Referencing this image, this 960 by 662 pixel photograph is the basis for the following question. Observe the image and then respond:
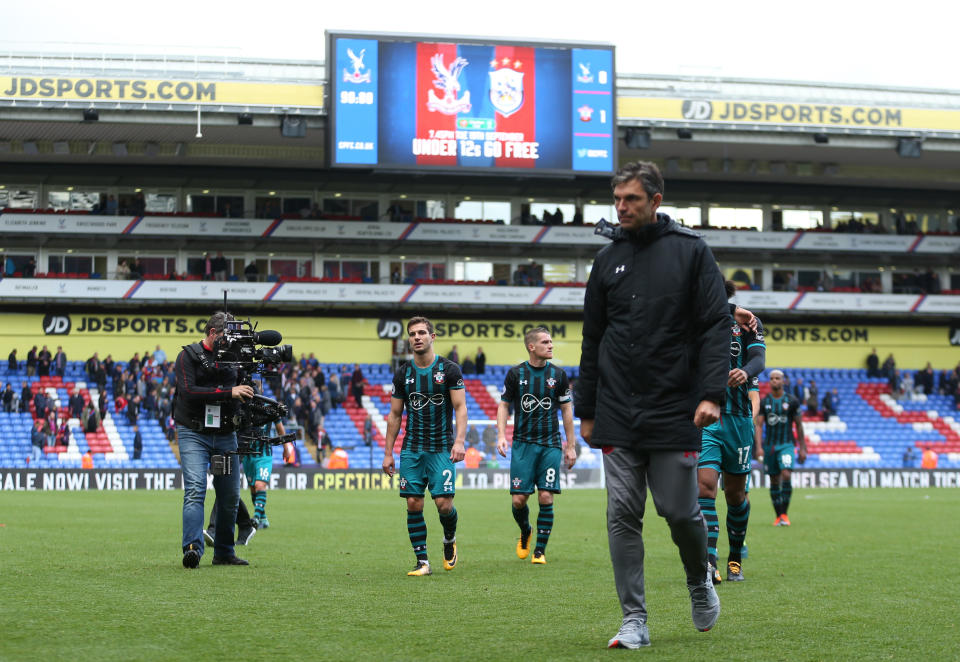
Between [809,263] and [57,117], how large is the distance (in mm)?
30777

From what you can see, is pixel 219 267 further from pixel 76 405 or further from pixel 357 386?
pixel 76 405

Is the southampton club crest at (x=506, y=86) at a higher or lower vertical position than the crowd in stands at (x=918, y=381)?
higher

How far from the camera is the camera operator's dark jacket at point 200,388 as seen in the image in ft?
36.3

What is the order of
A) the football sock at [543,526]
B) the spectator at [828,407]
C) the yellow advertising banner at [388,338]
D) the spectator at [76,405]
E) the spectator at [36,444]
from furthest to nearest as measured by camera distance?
the yellow advertising banner at [388,338]
the spectator at [828,407]
the spectator at [76,405]
the spectator at [36,444]
the football sock at [543,526]

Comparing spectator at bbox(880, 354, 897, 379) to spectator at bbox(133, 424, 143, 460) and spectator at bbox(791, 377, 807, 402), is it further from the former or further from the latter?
spectator at bbox(133, 424, 143, 460)

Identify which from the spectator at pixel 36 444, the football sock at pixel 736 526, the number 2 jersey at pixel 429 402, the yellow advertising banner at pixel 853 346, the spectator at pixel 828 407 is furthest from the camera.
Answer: the yellow advertising banner at pixel 853 346

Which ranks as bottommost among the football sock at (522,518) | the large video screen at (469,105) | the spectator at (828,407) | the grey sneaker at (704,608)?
the football sock at (522,518)

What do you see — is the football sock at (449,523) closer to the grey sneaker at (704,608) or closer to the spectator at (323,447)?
the grey sneaker at (704,608)

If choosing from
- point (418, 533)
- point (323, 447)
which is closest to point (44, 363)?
point (323, 447)

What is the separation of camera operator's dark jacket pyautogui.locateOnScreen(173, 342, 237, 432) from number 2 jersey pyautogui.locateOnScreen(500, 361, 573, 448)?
2966 mm

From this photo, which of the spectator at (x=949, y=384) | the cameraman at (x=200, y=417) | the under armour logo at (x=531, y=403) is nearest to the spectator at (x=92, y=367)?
the spectator at (x=949, y=384)

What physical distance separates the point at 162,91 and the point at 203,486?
113 ft

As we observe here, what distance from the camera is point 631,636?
6562mm

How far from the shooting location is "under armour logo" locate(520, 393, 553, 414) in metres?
12.9
